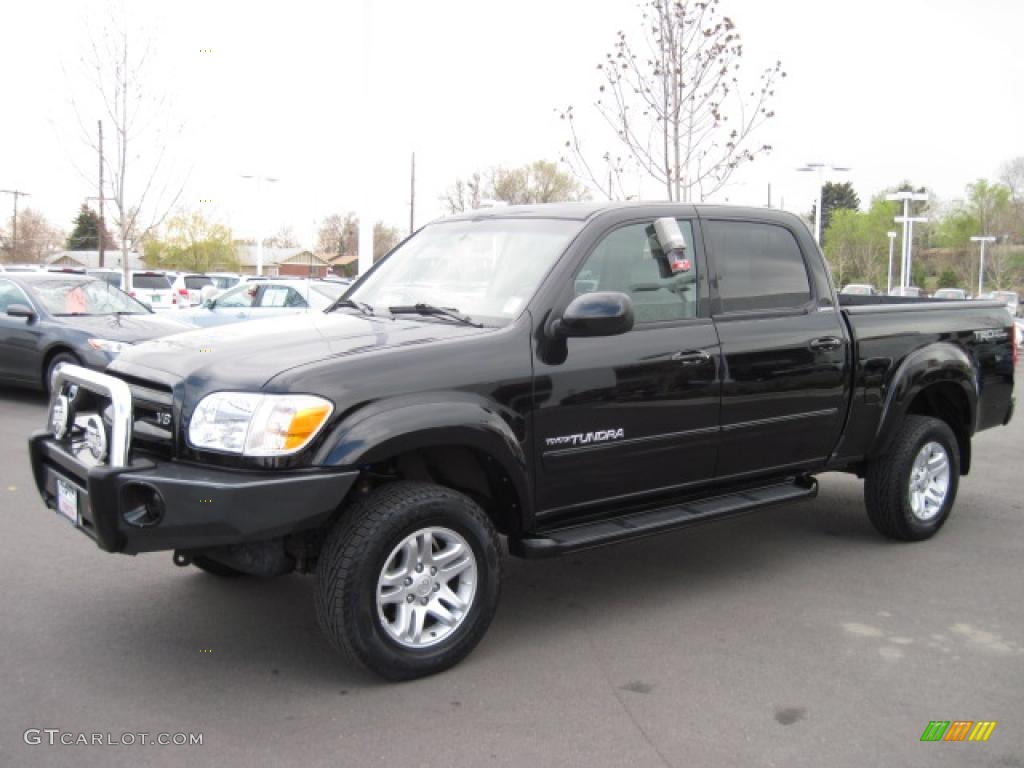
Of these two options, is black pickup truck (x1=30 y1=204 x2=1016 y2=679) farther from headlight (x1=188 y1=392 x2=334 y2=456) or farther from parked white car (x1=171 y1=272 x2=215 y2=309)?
parked white car (x1=171 y1=272 x2=215 y2=309)

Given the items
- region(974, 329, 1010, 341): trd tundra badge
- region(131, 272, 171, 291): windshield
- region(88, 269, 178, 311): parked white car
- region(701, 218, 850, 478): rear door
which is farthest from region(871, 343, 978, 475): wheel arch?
region(131, 272, 171, 291): windshield

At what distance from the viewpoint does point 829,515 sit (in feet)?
22.5

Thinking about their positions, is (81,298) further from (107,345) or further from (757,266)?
(757,266)

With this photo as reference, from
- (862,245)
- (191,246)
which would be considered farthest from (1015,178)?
(191,246)

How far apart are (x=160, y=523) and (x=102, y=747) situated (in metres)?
0.78

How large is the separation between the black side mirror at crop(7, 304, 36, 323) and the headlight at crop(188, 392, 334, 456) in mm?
8646

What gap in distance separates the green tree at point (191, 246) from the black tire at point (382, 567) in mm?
70377

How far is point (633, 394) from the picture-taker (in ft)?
14.9

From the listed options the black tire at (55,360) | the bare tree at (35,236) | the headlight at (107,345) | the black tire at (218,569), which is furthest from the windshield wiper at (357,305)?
the bare tree at (35,236)

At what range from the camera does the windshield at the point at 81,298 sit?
11477 mm

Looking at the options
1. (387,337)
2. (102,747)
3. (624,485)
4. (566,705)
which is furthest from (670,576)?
(102,747)

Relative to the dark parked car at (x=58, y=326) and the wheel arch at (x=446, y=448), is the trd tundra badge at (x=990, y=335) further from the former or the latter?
the dark parked car at (x=58, y=326)

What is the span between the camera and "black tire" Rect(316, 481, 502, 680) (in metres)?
3.72

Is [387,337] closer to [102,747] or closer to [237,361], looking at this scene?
[237,361]
